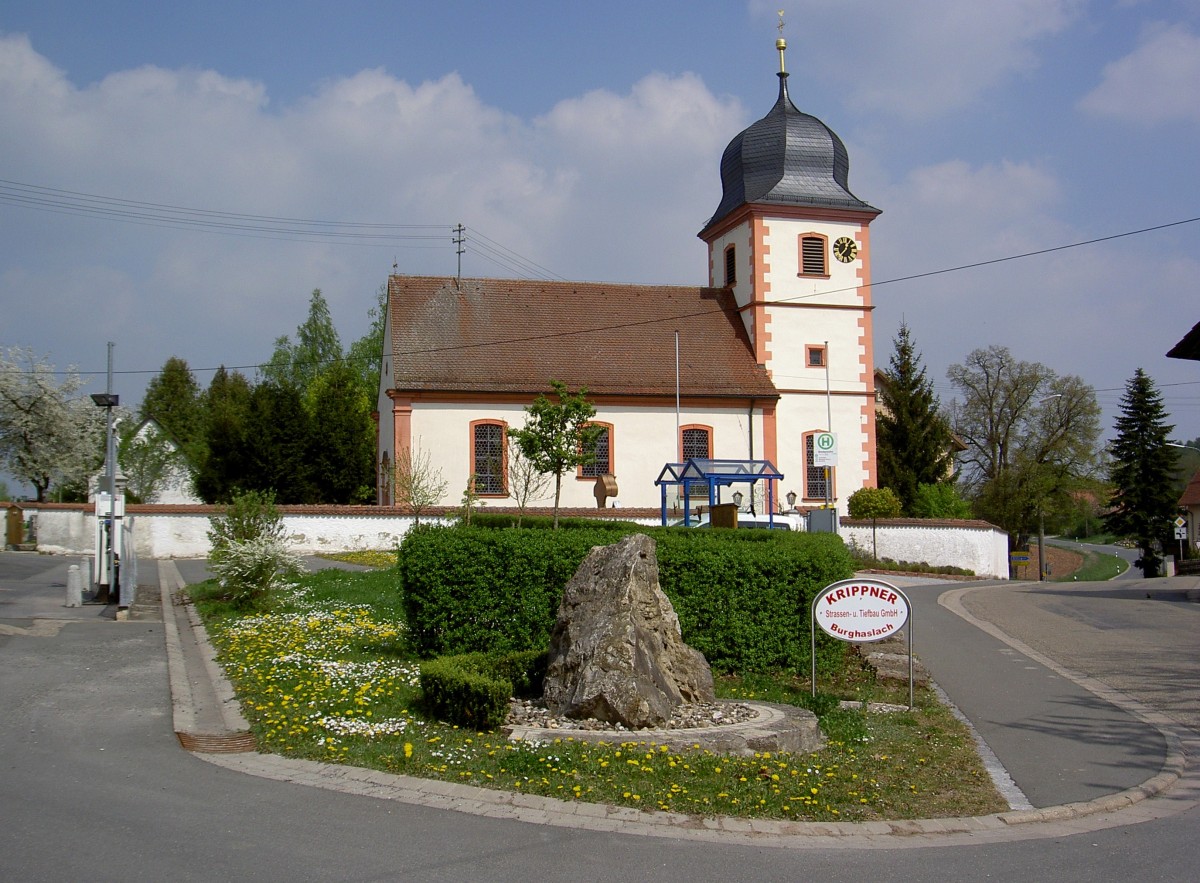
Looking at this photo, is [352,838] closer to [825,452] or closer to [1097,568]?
[825,452]

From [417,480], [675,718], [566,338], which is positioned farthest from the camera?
[566,338]

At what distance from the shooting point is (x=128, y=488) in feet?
163

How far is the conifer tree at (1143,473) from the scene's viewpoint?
55.2m

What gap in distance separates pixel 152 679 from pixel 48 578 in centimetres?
1407

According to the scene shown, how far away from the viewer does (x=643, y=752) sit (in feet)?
26.8

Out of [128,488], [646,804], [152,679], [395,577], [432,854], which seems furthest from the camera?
[128,488]

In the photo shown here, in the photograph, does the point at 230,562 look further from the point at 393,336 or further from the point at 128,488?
the point at 128,488

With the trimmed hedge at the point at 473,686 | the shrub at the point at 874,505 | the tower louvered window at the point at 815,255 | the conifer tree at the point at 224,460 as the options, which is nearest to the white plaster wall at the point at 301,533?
the conifer tree at the point at 224,460

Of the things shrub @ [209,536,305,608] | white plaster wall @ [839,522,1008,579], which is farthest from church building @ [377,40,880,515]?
shrub @ [209,536,305,608]

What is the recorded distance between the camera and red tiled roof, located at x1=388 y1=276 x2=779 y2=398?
35.7m

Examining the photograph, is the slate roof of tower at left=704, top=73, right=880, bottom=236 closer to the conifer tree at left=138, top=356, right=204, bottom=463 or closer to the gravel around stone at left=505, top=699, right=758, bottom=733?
the gravel around stone at left=505, top=699, right=758, bottom=733

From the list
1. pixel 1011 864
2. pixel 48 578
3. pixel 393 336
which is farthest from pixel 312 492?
pixel 1011 864

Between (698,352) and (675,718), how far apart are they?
29.6 metres

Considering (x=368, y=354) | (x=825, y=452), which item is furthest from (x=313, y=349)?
(x=825, y=452)
